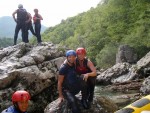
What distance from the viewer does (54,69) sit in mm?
19344

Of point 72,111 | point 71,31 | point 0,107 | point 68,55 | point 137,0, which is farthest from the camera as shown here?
point 71,31

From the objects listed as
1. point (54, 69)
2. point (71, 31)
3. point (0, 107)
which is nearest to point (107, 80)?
point (54, 69)

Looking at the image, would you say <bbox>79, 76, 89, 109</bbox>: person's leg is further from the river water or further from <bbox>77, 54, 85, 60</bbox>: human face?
the river water

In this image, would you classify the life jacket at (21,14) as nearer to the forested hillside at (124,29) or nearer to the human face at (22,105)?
the human face at (22,105)

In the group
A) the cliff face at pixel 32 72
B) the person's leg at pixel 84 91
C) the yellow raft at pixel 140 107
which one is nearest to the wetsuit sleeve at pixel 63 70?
the person's leg at pixel 84 91

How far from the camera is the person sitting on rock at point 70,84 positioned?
11.2 metres

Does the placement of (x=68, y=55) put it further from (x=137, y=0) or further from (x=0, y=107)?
(x=137, y=0)

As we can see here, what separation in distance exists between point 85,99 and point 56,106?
48.2 inches

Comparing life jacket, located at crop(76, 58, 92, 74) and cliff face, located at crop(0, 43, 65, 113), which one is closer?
life jacket, located at crop(76, 58, 92, 74)

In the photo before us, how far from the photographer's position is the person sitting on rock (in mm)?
11172

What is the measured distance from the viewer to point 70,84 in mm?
11383

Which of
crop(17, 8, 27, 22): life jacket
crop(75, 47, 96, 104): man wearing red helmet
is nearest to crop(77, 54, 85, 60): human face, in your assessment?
crop(75, 47, 96, 104): man wearing red helmet

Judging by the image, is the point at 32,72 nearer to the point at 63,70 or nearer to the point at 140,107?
the point at 63,70

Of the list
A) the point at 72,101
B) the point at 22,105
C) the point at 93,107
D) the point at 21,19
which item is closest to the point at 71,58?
the point at 72,101
